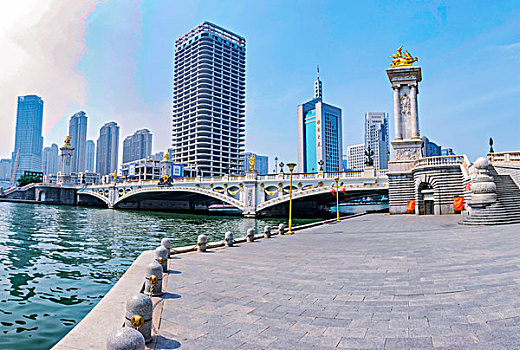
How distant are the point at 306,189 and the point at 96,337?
135 feet

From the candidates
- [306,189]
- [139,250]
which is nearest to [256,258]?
[139,250]

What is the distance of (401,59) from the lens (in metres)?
39.9

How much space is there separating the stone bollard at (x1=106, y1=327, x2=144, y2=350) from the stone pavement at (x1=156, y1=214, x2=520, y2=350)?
107 centimetres

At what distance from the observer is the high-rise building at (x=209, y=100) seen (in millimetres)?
141250

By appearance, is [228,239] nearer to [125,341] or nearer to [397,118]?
[125,341]

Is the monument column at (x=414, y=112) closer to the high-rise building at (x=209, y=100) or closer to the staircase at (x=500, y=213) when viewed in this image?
the staircase at (x=500, y=213)

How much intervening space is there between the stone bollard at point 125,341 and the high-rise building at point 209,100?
132124 millimetres

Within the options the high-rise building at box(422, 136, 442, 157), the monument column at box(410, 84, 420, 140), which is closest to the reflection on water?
the monument column at box(410, 84, 420, 140)

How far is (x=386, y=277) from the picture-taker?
8031mm

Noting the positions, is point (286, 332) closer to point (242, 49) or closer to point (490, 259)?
point (490, 259)

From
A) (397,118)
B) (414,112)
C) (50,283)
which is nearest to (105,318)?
(50,283)

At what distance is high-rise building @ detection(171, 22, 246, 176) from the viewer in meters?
141

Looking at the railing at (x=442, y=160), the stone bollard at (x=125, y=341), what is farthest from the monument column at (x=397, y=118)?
the stone bollard at (x=125, y=341)

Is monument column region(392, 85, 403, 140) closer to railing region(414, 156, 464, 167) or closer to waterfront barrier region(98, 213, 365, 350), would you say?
railing region(414, 156, 464, 167)
